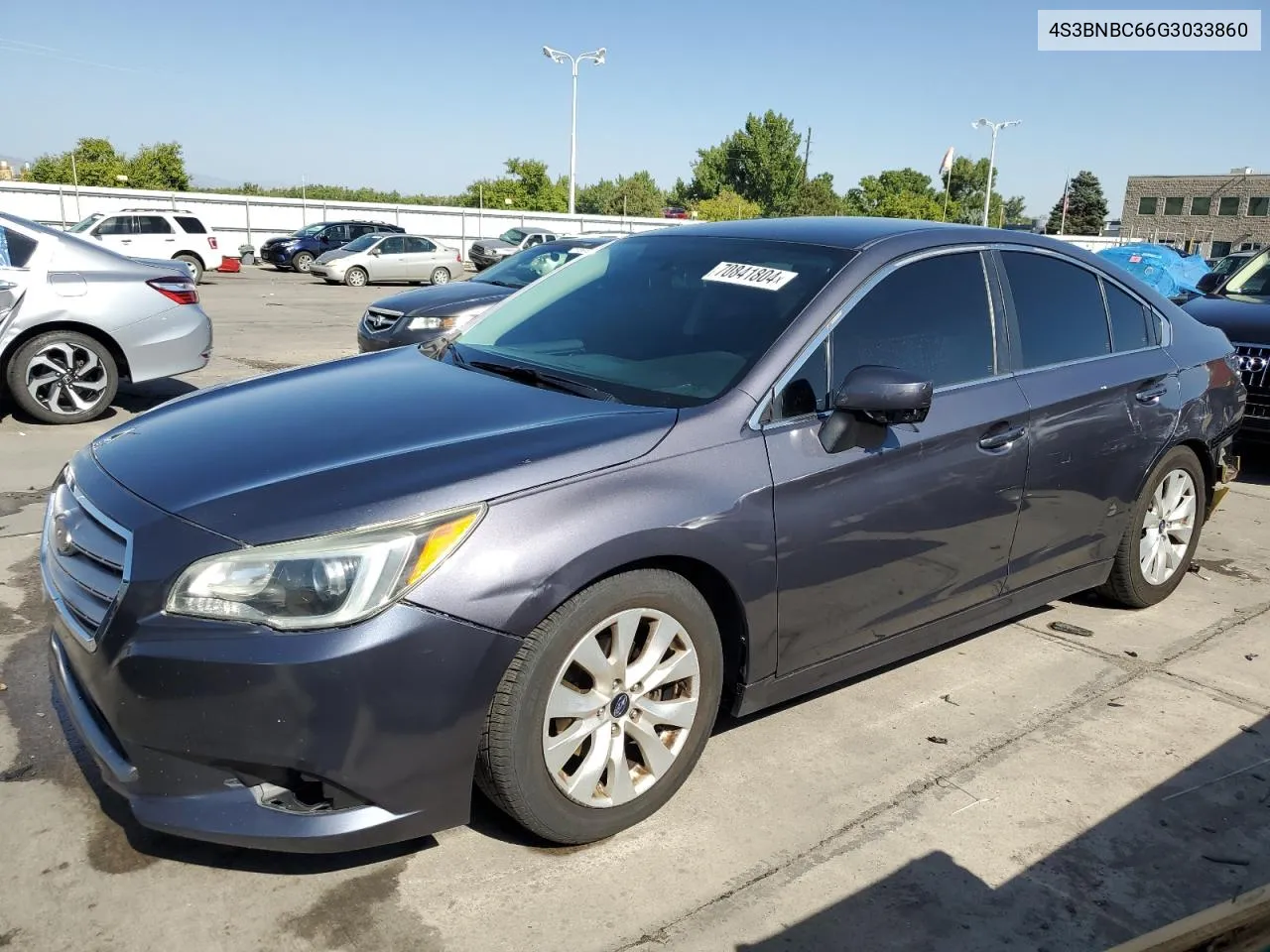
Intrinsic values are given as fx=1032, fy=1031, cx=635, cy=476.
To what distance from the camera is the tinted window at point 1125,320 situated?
4.39 m

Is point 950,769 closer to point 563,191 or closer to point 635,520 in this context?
point 635,520

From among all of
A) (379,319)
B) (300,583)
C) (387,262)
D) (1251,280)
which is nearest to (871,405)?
(300,583)

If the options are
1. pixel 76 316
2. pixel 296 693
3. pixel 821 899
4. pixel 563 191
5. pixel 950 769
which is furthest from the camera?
pixel 563 191

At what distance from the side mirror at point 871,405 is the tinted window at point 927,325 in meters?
0.17

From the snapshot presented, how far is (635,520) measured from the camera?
267 centimetres

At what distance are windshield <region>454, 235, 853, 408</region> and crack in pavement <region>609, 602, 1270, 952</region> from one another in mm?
1314

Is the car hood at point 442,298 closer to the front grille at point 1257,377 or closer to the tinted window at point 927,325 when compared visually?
the front grille at point 1257,377

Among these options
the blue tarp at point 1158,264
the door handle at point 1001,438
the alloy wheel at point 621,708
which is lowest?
the alloy wheel at point 621,708

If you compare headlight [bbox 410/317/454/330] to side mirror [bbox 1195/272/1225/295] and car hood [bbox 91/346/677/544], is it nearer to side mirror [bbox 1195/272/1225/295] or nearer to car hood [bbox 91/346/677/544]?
car hood [bbox 91/346/677/544]

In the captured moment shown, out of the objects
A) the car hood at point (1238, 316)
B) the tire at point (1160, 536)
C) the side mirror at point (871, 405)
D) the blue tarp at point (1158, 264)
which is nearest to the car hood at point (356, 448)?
the side mirror at point (871, 405)

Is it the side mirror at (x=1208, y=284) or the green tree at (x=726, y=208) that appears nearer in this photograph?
the side mirror at (x=1208, y=284)

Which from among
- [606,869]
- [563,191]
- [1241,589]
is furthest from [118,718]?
[563,191]

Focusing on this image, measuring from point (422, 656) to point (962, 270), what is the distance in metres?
2.50

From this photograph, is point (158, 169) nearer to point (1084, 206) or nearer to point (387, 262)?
point (387, 262)
